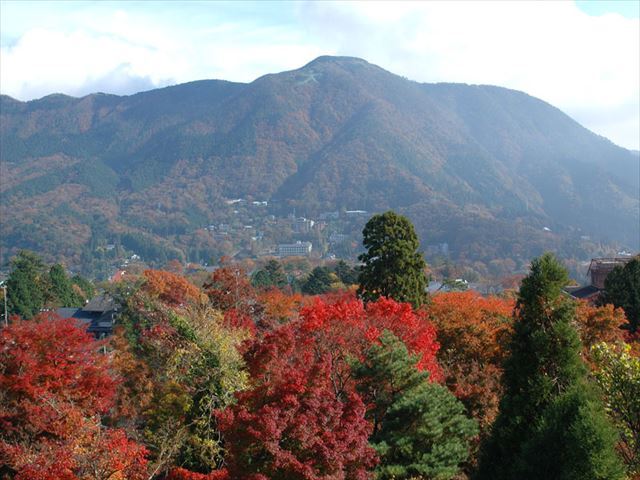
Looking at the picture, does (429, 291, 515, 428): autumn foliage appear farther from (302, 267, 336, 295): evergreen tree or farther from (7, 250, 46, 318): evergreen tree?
(7, 250, 46, 318): evergreen tree

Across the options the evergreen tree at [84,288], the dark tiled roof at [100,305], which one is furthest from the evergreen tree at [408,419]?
the evergreen tree at [84,288]

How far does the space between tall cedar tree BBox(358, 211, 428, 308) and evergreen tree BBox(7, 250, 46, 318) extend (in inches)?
764

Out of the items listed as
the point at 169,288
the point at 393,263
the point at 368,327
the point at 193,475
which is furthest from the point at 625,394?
the point at 169,288

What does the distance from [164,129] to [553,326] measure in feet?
598

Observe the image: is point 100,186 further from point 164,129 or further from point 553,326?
point 553,326

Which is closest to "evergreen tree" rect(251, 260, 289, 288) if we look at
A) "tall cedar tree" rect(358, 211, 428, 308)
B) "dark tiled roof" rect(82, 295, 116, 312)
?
"dark tiled roof" rect(82, 295, 116, 312)

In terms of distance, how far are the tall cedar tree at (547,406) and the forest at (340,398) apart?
2 centimetres

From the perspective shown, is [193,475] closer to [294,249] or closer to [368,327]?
[368,327]

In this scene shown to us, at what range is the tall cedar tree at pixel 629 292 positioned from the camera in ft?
68.4

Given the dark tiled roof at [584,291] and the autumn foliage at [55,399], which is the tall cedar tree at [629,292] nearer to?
the dark tiled roof at [584,291]

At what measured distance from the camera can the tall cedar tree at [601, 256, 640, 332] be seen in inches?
821

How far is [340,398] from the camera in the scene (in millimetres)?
12484

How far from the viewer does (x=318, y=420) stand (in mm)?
9711

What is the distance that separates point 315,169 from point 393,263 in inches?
4962
